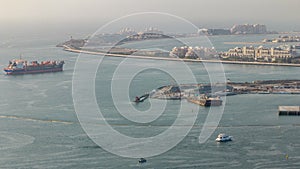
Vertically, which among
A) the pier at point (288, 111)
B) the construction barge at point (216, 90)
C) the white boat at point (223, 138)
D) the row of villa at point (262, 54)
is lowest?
the white boat at point (223, 138)

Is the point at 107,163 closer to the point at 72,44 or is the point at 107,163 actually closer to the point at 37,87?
the point at 37,87

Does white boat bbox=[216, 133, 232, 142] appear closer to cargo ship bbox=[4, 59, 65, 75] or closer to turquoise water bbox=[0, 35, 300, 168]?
turquoise water bbox=[0, 35, 300, 168]

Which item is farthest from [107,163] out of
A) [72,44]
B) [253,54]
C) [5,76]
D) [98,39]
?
[98,39]

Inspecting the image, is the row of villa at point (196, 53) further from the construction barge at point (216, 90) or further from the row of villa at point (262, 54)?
the construction barge at point (216, 90)

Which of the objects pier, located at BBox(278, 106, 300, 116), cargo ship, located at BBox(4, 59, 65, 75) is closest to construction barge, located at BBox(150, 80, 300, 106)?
pier, located at BBox(278, 106, 300, 116)

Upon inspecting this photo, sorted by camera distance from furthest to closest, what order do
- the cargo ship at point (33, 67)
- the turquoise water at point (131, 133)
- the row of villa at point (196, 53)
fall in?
the row of villa at point (196, 53) < the cargo ship at point (33, 67) < the turquoise water at point (131, 133)

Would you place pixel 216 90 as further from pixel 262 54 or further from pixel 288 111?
pixel 262 54

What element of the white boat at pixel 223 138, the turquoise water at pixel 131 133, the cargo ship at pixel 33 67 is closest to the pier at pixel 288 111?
the turquoise water at pixel 131 133

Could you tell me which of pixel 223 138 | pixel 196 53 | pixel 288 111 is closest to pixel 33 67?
pixel 196 53
